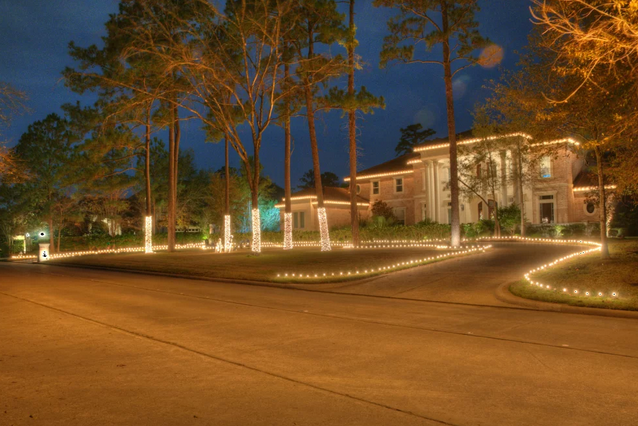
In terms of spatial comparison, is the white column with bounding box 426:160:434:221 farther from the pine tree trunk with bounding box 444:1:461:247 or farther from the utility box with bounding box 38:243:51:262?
the utility box with bounding box 38:243:51:262

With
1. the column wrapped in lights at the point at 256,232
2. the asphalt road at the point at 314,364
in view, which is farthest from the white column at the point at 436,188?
the asphalt road at the point at 314,364

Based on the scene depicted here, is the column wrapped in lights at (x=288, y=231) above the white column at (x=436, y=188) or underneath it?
underneath

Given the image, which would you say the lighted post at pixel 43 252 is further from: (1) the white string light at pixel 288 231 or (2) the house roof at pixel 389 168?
(2) the house roof at pixel 389 168

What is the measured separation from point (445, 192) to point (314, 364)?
36535mm

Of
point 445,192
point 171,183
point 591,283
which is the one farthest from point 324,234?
point 591,283

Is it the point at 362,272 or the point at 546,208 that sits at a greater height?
the point at 546,208

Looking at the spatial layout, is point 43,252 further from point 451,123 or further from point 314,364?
point 314,364

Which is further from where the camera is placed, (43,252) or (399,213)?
(399,213)

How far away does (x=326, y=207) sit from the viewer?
4572 cm

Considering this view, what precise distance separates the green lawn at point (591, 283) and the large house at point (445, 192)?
43.5 feet

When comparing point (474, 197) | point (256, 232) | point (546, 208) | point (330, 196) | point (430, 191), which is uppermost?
point (330, 196)

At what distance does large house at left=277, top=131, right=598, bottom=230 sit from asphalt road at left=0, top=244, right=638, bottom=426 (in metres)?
20.5

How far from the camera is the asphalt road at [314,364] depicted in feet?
15.7

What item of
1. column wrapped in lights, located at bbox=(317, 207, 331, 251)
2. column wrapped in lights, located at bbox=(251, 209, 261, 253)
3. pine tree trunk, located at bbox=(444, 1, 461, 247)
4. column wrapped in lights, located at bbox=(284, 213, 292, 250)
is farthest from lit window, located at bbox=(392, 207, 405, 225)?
column wrapped in lights, located at bbox=(251, 209, 261, 253)
